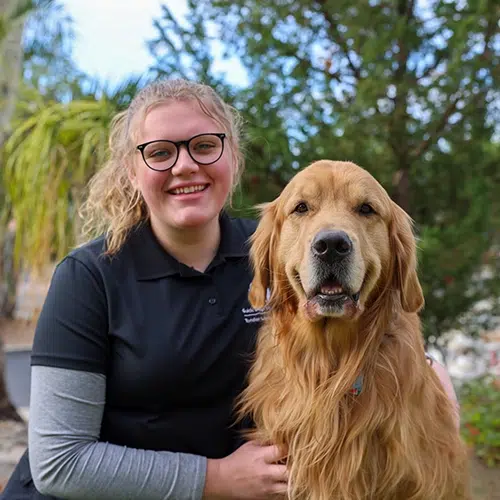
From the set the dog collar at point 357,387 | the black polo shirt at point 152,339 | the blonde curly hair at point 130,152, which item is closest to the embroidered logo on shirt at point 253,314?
the black polo shirt at point 152,339

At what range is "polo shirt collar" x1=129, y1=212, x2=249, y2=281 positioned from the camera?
2391 mm

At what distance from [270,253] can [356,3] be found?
2210 millimetres

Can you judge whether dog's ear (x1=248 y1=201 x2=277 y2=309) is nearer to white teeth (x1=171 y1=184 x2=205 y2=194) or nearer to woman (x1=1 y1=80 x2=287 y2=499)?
woman (x1=1 y1=80 x2=287 y2=499)

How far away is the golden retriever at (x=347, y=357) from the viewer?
219cm

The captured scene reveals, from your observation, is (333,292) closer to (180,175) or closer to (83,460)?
(180,175)

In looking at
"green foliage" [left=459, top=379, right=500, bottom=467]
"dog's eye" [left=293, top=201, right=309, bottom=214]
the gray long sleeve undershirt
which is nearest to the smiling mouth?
"dog's eye" [left=293, top=201, right=309, bottom=214]

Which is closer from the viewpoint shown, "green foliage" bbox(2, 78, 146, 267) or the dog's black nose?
the dog's black nose

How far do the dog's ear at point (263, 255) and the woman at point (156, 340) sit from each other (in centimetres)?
11

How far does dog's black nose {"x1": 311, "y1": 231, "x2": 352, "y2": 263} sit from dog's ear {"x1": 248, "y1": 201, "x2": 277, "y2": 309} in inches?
14.2

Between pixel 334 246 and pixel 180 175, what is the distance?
63 cm

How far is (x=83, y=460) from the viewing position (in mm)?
2158

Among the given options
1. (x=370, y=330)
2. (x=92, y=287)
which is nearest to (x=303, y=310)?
(x=370, y=330)

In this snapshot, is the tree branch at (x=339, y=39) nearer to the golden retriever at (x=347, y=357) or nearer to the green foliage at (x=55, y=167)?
the green foliage at (x=55, y=167)

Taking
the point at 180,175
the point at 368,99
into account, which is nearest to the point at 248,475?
the point at 180,175
